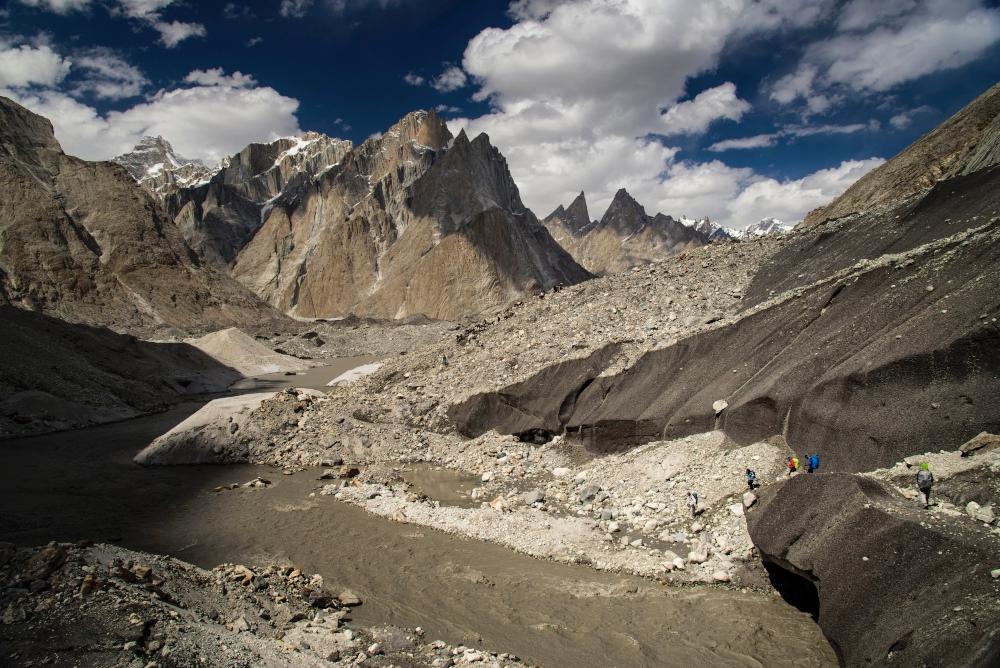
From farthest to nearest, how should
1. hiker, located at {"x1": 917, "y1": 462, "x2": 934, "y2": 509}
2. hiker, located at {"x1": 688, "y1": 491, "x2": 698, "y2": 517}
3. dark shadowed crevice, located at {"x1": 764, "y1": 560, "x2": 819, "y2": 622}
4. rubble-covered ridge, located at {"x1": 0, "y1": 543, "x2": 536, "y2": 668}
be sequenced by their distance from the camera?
hiker, located at {"x1": 688, "y1": 491, "x2": 698, "y2": 517} < dark shadowed crevice, located at {"x1": 764, "y1": 560, "x2": 819, "y2": 622} < hiker, located at {"x1": 917, "y1": 462, "x2": 934, "y2": 509} < rubble-covered ridge, located at {"x1": 0, "y1": 543, "x2": 536, "y2": 668}

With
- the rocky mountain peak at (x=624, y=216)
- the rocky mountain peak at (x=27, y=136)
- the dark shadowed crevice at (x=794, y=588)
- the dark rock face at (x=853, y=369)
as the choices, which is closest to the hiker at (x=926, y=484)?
the dark rock face at (x=853, y=369)

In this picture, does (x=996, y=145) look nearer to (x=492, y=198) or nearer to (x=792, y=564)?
(x=792, y=564)

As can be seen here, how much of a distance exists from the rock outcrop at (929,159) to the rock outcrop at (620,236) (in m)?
140

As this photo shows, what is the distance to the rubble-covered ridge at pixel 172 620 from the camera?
520cm

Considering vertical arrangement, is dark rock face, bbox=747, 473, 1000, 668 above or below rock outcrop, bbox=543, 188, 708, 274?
below

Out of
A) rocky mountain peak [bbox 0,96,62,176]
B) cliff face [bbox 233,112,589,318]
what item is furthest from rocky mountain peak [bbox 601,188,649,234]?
rocky mountain peak [bbox 0,96,62,176]

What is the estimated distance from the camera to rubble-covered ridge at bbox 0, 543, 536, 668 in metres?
5.20

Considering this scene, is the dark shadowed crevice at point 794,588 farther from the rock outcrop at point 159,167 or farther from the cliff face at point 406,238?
the rock outcrop at point 159,167

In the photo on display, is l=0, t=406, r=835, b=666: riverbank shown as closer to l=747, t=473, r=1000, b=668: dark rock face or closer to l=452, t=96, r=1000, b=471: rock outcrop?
l=747, t=473, r=1000, b=668: dark rock face

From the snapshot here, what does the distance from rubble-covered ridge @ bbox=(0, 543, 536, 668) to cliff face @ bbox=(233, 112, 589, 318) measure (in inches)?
2869

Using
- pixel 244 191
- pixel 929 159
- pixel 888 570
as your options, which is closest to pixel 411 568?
pixel 888 570

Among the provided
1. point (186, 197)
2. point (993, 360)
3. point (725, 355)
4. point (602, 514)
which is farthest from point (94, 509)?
point (186, 197)

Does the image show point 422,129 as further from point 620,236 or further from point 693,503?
point 693,503

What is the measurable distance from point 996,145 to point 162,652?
18.0 m
